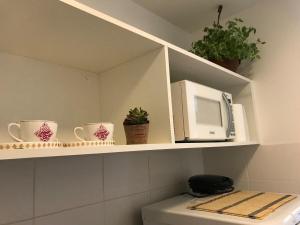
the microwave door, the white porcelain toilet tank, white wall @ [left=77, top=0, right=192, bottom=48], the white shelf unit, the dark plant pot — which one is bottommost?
the white porcelain toilet tank

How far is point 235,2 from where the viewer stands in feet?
4.42

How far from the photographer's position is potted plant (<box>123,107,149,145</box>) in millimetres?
788

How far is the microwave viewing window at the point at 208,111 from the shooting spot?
3.32 ft

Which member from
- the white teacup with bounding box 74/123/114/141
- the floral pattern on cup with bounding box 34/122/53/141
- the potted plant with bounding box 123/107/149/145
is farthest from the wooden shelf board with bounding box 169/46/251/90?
the floral pattern on cup with bounding box 34/122/53/141

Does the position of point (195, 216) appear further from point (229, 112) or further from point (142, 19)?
point (142, 19)

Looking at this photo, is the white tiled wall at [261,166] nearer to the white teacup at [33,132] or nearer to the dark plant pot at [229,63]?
the dark plant pot at [229,63]

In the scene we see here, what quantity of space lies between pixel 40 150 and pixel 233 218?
1.98ft

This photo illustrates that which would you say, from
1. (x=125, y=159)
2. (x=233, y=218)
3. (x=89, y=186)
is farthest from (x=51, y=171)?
(x=233, y=218)

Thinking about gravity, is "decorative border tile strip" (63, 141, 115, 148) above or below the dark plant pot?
below

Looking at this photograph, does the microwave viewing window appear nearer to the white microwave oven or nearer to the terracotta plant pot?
the white microwave oven

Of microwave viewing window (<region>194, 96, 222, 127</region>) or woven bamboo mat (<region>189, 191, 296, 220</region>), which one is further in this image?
microwave viewing window (<region>194, 96, 222, 127</region>)

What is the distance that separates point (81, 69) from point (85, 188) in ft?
1.45

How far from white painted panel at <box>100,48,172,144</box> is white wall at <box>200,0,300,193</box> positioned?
709 millimetres

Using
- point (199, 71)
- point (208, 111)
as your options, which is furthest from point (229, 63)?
point (208, 111)
